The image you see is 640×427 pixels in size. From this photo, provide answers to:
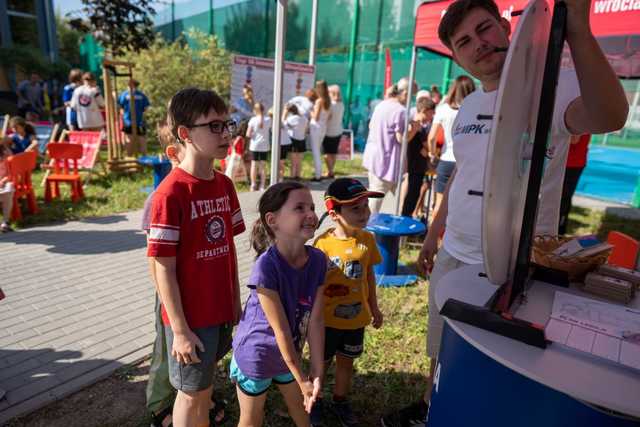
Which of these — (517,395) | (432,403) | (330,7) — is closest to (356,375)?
(432,403)

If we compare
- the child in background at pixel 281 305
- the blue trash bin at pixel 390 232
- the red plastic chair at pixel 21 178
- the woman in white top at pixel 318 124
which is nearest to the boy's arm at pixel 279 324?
the child in background at pixel 281 305

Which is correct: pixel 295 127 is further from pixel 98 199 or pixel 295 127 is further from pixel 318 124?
pixel 98 199

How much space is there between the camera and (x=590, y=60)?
1.25 metres

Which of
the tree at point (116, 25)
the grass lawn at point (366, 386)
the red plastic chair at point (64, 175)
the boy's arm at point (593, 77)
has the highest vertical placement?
the tree at point (116, 25)

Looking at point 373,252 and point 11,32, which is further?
point 11,32

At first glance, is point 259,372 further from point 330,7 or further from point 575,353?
point 330,7

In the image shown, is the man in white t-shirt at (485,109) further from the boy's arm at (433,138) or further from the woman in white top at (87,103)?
the woman in white top at (87,103)

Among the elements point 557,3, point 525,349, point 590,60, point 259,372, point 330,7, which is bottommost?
point 259,372

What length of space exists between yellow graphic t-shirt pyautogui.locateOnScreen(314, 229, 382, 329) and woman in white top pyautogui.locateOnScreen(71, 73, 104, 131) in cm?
894

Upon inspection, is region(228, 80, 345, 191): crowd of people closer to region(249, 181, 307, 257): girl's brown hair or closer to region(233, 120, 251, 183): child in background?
region(233, 120, 251, 183): child in background

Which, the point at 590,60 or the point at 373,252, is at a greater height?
the point at 590,60

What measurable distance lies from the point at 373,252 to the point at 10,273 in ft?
12.5

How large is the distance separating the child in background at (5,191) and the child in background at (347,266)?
15.9 ft

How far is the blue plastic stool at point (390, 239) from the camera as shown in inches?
163
